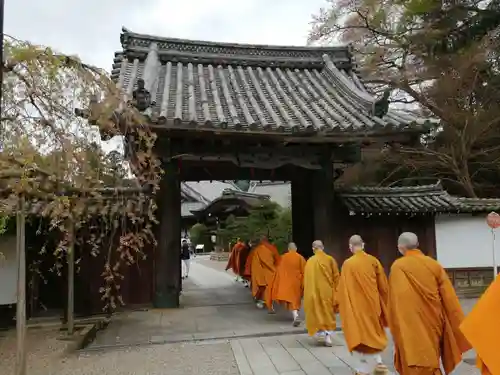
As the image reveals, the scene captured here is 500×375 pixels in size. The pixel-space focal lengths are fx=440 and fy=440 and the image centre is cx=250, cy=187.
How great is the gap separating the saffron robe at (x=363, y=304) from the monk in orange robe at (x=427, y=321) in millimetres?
621

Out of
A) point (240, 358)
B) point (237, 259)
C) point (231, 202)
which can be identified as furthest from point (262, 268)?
point (231, 202)

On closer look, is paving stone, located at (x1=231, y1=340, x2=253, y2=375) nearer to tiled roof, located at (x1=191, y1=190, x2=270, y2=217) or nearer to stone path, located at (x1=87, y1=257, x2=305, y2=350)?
stone path, located at (x1=87, y1=257, x2=305, y2=350)

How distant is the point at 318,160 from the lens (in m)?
9.61

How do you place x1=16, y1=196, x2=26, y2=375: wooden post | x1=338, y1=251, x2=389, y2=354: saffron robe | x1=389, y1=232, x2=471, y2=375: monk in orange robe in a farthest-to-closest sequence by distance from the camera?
x1=338, y1=251, x2=389, y2=354: saffron robe < x1=16, y1=196, x2=26, y2=375: wooden post < x1=389, y1=232, x2=471, y2=375: monk in orange robe

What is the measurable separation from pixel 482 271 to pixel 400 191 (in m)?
3.06

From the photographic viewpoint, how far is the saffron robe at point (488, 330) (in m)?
3.10

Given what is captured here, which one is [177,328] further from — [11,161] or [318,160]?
[11,161]

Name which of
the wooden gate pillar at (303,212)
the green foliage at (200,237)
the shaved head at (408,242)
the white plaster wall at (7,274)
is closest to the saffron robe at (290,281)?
the wooden gate pillar at (303,212)

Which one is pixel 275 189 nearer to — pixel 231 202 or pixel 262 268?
pixel 231 202

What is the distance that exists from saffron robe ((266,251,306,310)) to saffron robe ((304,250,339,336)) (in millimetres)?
1246

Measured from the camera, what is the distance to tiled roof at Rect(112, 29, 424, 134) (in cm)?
870

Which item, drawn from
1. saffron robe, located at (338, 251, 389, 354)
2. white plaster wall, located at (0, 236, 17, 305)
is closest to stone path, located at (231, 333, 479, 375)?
saffron robe, located at (338, 251, 389, 354)

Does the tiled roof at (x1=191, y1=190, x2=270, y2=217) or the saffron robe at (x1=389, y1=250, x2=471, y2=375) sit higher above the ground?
the tiled roof at (x1=191, y1=190, x2=270, y2=217)

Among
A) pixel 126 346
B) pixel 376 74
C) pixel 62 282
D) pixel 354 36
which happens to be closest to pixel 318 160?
pixel 126 346
